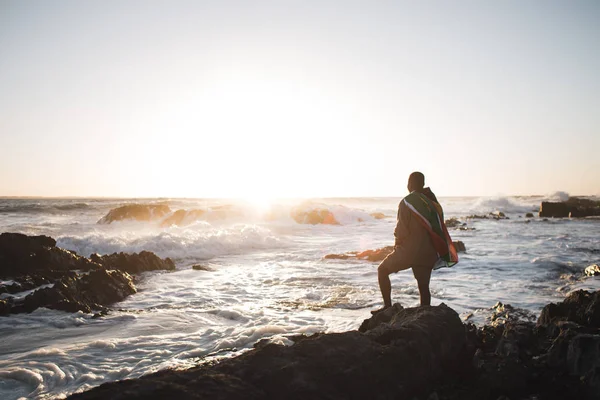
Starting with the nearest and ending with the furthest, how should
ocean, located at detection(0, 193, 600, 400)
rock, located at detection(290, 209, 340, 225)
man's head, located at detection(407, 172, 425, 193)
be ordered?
1. ocean, located at detection(0, 193, 600, 400)
2. man's head, located at detection(407, 172, 425, 193)
3. rock, located at detection(290, 209, 340, 225)

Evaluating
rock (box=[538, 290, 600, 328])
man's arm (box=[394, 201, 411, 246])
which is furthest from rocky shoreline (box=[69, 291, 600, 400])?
man's arm (box=[394, 201, 411, 246])

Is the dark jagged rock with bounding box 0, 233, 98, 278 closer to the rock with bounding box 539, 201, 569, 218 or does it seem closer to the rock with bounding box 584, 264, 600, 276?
the rock with bounding box 584, 264, 600, 276

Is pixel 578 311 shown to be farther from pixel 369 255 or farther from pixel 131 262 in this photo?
pixel 131 262

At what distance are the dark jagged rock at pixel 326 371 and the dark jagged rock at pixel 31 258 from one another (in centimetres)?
969

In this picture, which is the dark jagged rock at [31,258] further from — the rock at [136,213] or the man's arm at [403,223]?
the rock at [136,213]

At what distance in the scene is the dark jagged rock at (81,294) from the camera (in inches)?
277

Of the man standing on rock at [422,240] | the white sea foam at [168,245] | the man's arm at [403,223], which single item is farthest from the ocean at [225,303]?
the man's arm at [403,223]

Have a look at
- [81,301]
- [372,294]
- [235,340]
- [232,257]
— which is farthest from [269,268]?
[235,340]

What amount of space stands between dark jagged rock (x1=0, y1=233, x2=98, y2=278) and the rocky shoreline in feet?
31.7

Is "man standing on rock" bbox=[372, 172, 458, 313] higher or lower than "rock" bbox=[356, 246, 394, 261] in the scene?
higher

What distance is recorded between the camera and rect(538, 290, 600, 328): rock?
4910 mm

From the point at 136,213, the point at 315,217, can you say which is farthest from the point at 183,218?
the point at 315,217

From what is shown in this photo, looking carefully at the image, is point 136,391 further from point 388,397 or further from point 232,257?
point 232,257

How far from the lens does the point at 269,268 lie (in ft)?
41.0
